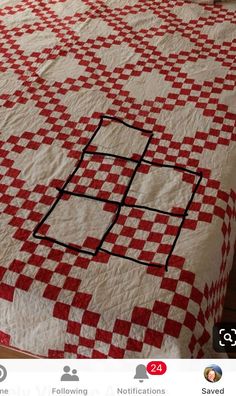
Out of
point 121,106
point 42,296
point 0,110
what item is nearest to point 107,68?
point 121,106

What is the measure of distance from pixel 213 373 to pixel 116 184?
0.49 m

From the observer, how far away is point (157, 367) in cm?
95

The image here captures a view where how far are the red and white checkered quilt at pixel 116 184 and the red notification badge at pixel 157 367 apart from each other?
21 millimetres

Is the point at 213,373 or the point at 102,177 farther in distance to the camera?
the point at 102,177

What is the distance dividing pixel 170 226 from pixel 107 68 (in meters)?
0.70

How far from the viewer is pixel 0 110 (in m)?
1.45

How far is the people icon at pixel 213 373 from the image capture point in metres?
0.97

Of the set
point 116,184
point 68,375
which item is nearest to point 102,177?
point 116,184

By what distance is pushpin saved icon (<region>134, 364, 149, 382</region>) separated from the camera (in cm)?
96

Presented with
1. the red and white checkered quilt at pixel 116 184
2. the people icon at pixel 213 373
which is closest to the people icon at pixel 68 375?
the red and white checkered quilt at pixel 116 184

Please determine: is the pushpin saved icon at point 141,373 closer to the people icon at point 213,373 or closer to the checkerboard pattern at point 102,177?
the people icon at point 213,373

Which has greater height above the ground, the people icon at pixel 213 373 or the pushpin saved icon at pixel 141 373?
the pushpin saved icon at pixel 141 373
